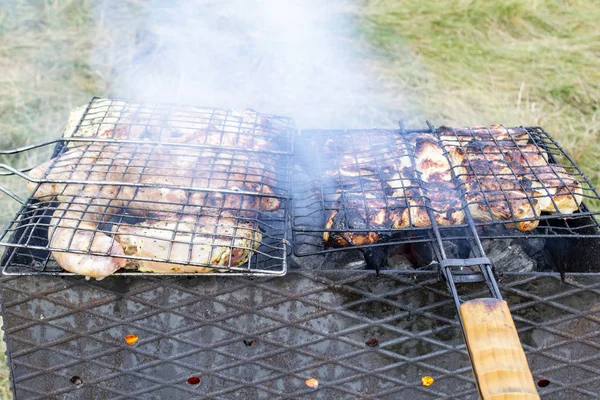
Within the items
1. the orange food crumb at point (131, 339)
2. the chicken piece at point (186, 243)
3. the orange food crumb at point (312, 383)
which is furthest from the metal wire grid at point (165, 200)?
the orange food crumb at point (312, 383)

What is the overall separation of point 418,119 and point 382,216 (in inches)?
127

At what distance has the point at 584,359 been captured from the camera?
98.3 inches

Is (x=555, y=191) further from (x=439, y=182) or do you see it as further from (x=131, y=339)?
(x=131, y=339)

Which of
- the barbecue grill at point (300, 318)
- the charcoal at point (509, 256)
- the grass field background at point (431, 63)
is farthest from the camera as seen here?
the grass field background at point (431, 63)

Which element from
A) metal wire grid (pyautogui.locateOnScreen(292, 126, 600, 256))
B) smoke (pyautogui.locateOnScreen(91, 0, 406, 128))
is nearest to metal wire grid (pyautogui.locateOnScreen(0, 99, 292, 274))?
metal wire grid (pyautogui.locateOnScreen(292, 126, 600, 256))

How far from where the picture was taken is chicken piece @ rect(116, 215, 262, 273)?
1996 millimetres

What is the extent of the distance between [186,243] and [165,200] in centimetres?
42

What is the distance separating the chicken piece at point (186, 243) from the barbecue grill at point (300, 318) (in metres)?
0.10

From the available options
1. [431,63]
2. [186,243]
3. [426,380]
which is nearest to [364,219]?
[186,243]

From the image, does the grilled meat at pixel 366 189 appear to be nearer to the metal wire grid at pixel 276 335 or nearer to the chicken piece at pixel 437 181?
the chicken piece at pixel 437 181

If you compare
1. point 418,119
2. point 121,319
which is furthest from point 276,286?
point 418,119

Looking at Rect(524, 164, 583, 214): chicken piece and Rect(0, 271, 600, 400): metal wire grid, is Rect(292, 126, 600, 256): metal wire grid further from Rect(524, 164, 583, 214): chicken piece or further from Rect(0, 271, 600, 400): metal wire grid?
Rect(0, 271, 600, 400): metal wire grid

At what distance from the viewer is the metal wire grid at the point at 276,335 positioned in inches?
89.0

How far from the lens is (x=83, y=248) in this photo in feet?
6.37
